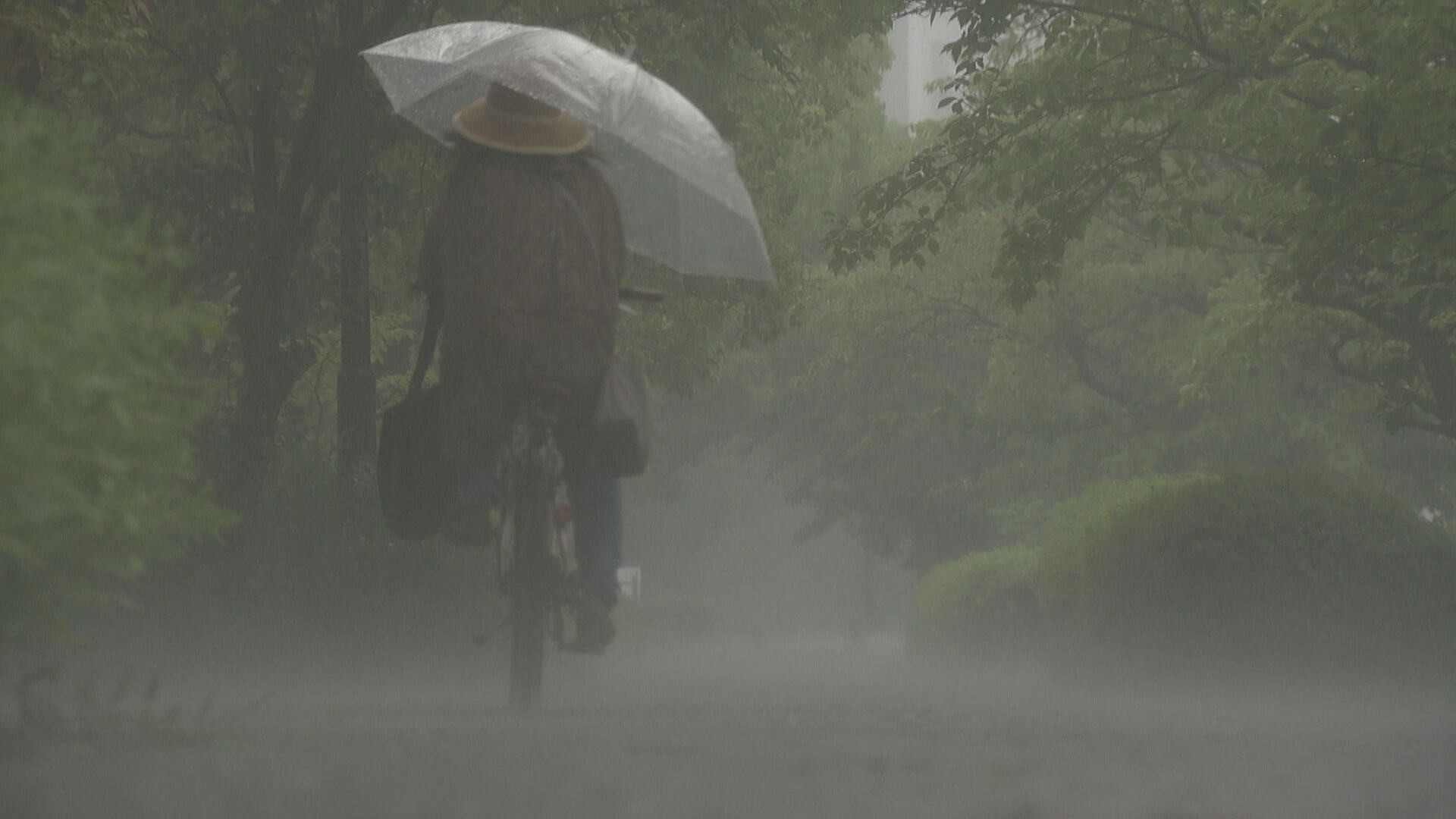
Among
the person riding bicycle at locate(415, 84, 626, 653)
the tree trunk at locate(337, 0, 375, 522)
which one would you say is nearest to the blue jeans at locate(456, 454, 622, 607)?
the person riding bicycle at locate(415, 84, 626, 653)

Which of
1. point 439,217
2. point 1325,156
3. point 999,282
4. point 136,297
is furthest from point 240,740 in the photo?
point 999,282

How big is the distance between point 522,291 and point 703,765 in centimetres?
214

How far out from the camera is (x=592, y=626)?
685 centimetres

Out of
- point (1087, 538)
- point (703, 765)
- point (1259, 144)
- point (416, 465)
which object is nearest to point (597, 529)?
point (416, 465)

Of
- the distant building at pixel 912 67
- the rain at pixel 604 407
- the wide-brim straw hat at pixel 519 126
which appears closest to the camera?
the rain at pixel 604 407

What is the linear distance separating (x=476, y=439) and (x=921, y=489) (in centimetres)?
3661

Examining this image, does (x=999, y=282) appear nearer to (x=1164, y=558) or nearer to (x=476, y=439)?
(x=1164, y=558)

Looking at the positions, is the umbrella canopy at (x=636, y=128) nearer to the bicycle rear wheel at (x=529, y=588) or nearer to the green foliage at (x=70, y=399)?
the bicycle rear wheel at (x=529, y=588)

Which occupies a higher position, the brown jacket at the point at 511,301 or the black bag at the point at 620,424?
the brown jacket at the point at 511,301

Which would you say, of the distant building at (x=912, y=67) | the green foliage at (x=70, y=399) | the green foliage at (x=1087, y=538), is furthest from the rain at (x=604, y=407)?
the distant building at (x=912, y=67)

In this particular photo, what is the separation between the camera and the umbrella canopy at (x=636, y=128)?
27.4 ft

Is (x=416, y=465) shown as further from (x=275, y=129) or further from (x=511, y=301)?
(x=275, y=129)

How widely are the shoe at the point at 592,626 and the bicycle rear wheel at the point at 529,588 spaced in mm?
309

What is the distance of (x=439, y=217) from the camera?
6656 mm
